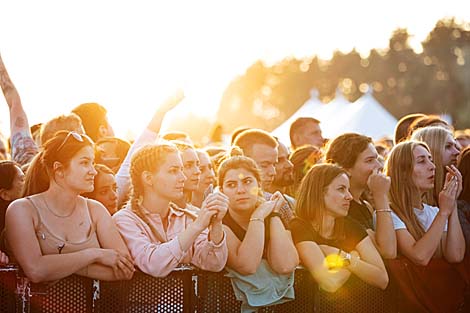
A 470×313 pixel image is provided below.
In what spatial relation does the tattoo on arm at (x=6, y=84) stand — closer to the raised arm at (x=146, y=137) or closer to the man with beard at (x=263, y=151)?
the raised arm at (x=146, y=137)

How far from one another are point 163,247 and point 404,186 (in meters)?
2.45

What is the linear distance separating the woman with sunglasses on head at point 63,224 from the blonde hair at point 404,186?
2460 mm

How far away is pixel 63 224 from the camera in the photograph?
18.1 ft

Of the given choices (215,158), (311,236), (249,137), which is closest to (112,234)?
(311,236)

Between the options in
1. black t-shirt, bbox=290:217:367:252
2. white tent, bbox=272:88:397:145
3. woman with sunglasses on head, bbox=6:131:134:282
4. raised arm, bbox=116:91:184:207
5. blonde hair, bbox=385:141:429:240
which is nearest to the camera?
woman with sunglasses on head, bbox=6:131:134:282

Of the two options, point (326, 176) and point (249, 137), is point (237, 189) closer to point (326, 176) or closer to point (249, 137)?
point (326, 176)

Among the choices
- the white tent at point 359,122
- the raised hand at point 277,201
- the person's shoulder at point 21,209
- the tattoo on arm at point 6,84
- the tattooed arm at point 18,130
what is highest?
the tattoo on arm at point 6,84

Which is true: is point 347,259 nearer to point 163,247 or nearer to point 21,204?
point 163,247

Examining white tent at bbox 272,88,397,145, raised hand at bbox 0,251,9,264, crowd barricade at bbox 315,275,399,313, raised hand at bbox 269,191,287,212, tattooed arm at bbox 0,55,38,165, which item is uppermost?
tattooed arm at bbox 0,55,38,165

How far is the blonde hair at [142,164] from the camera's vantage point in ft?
19.7

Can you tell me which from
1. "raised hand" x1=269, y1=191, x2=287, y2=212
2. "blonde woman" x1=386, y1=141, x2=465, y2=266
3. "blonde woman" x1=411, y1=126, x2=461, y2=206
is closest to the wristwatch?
"raised hand" x1=269, y1=191, x2=287, y2=212

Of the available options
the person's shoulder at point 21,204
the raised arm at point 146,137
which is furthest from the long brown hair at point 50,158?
the raised arm at point 146,137

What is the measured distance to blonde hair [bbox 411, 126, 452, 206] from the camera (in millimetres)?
7879

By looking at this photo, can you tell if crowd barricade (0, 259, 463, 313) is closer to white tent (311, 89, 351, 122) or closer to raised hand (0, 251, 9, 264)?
raised hand (0, 251, 9, 264)
